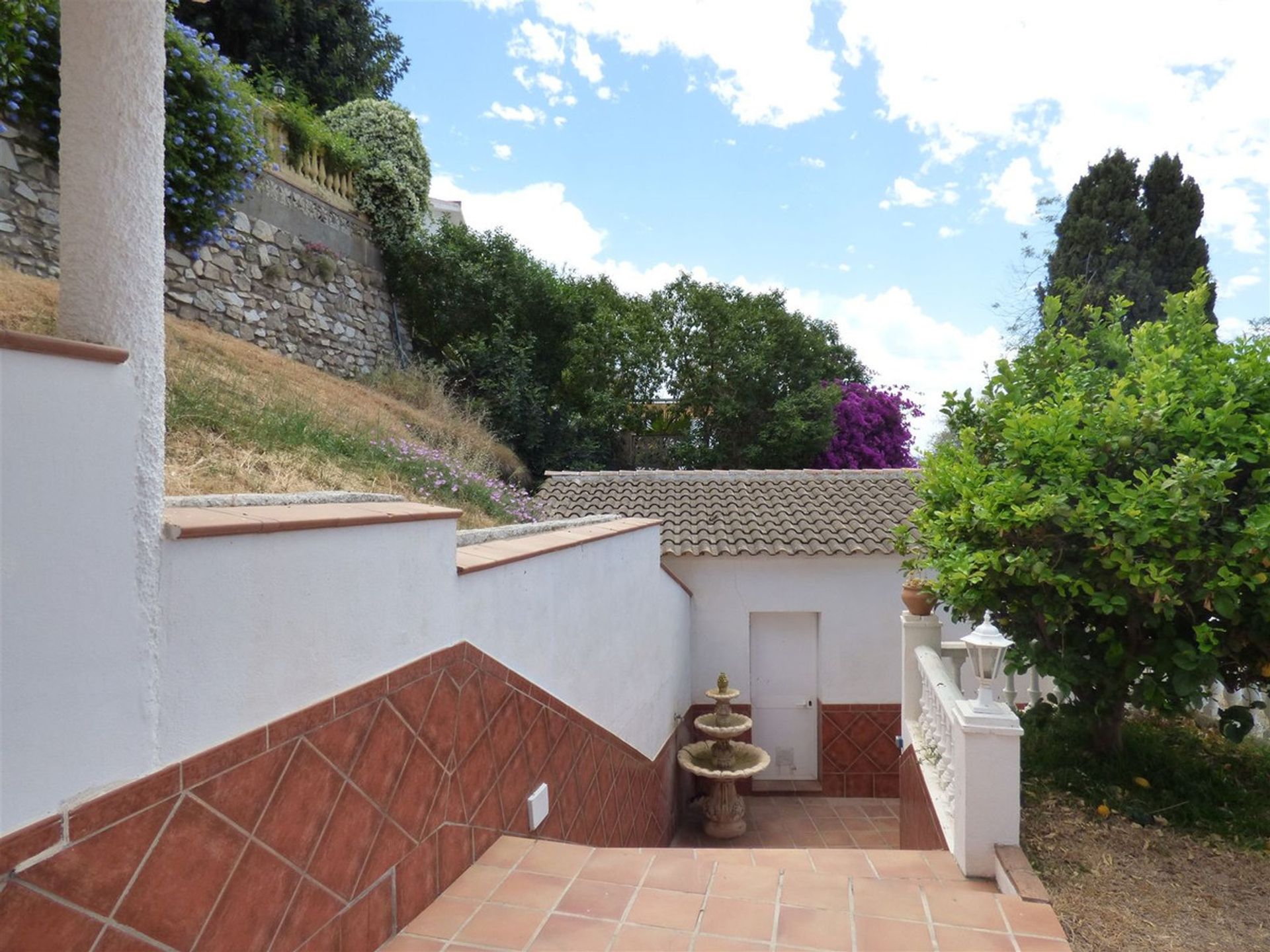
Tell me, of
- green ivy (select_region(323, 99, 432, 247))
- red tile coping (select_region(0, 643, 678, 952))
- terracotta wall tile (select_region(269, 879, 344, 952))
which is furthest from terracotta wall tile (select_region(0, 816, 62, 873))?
green ivy (select_region(323, 99, 432, 247))

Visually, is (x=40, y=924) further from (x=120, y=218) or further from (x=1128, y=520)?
(x=1128, y=520)

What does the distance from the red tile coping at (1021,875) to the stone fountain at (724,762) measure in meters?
5.03

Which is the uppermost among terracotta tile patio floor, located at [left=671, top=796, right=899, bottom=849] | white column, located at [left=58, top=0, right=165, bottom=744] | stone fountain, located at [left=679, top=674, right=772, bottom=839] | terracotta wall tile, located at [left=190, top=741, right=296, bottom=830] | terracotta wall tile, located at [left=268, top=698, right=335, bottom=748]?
white column, located at [left=58, top=0, right=165, bottom=744]

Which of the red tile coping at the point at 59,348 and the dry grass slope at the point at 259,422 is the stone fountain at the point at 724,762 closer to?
the dry grass slope at the point at 259,422

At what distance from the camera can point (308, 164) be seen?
11828 millimetres

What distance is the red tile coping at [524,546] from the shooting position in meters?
3.16

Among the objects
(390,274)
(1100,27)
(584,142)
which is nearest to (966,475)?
(1100,27)

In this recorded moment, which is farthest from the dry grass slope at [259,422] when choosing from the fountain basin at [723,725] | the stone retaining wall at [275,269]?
the fountain basin at [723,725]

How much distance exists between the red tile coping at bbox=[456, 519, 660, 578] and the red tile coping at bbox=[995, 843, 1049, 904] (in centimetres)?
258

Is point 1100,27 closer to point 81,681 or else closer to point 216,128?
point 81,681

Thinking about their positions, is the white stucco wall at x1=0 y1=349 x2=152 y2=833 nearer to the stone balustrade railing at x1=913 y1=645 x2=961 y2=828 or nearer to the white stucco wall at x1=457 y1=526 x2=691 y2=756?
the white stucco wall at x1=457 y1=526 x2=691 y2=756

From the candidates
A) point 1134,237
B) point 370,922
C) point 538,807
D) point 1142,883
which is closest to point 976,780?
point 1142,883

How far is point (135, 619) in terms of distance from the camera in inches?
59.5

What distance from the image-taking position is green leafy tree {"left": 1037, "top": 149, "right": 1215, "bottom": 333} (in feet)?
49.2
